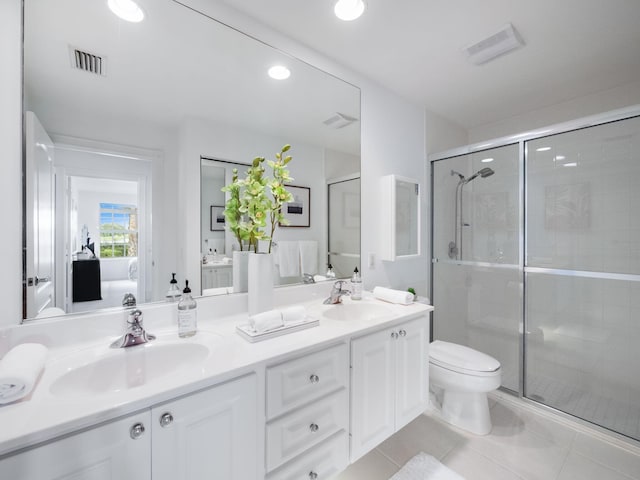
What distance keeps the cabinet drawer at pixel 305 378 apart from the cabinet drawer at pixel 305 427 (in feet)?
0.12

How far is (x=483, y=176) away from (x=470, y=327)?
4.39ft

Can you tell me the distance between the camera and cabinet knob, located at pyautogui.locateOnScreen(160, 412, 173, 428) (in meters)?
0.76

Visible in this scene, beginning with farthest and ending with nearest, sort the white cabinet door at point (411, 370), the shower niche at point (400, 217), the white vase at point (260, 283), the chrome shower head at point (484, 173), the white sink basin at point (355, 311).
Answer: the chrome shower head at point (484, 173)
the shower niche at point (400, 217)
the white sink basin at point (355, 311)
the white cabinet door at point (411, 370)
the white vase at point (260, 283)

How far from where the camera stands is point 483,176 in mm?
2418

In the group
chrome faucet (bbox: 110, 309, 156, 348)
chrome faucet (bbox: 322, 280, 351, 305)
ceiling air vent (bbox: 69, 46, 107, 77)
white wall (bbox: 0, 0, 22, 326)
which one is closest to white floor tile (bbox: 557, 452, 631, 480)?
chrome faucet (bbox: 322, 280, 351, 305)

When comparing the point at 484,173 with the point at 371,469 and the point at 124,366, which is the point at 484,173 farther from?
the point at 124,366

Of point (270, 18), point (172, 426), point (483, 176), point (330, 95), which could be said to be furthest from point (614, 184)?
point (172, 426)

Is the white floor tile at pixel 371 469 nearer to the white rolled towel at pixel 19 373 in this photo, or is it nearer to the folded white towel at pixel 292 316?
the folded white towel at pixel 292 316

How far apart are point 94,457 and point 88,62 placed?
134 cm

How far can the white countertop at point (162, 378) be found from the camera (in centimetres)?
62

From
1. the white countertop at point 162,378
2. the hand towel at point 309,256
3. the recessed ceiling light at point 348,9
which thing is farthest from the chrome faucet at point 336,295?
the recessed ceiling light at point 348,9

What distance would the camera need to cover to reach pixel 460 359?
187 centimetres

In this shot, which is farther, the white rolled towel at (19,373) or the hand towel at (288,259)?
the hand towel at (288,259)

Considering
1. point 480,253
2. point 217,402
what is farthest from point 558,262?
point 217,402
